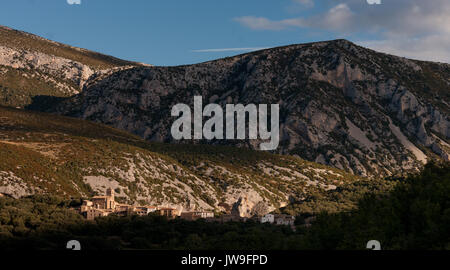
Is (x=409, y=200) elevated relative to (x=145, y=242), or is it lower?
elevated

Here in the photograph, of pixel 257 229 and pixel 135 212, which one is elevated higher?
pixel 257 229

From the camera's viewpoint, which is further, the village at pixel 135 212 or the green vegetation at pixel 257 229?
the village at pixel 135 212

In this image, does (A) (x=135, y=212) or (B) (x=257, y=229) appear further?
(A) (x=135, y=212)

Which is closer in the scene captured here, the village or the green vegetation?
the green vegetation

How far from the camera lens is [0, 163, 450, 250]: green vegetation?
86938 millimetres

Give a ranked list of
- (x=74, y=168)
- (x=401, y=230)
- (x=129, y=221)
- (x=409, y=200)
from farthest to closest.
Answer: (x=74, y=168), (x=129, y=221), (x=409, y=200), (x=401, y=230)

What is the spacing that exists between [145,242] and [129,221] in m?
20.5

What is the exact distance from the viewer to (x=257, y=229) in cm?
11906

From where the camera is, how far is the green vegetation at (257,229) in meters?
86.9

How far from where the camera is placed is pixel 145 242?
11619 centimetres
